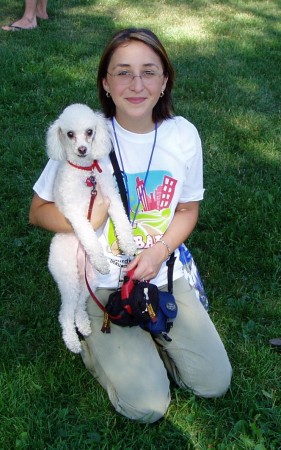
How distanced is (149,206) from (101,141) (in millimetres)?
448

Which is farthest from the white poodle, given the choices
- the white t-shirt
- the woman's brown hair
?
the woman's brown hair

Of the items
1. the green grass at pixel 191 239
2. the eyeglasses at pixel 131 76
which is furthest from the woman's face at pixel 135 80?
the green grass at pixel 191 239

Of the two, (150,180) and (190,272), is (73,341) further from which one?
(150,180)

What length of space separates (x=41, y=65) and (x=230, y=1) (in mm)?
4140

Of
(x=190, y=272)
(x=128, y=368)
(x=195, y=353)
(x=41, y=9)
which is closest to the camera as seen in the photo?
(x=128, y=368)

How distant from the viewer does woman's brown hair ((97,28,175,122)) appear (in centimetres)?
251

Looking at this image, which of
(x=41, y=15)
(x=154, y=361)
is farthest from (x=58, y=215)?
(x=41, y=15)

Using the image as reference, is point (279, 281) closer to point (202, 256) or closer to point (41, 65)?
point (202, 256)

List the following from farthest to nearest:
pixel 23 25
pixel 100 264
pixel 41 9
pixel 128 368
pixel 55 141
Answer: pixel 41 9
pixel 23 25
pixel 128 368
pixel 100 264
pixel 55 141

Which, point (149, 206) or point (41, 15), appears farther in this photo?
point (41, 15)

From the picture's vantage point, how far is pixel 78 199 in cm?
252

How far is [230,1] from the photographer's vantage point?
8.88m

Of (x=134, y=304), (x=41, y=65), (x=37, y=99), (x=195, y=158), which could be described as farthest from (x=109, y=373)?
(x=41, y=65)

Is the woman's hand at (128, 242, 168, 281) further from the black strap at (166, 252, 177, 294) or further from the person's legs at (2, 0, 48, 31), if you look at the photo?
the person's legs at (2, 0, 48, 31)
